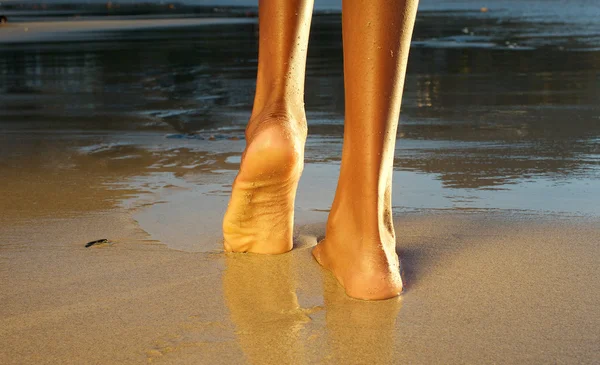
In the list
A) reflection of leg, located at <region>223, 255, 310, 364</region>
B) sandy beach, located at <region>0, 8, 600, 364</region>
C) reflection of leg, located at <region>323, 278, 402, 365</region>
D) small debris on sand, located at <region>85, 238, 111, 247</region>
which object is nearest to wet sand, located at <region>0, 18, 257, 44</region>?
sandy beach, located at <region>0, 8, 600, 364</region>

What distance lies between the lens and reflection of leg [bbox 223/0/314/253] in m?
2.09

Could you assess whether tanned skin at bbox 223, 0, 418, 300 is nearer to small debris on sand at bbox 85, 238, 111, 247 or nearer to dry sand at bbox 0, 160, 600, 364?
dry sand at bbox 0, 160, 600, 364

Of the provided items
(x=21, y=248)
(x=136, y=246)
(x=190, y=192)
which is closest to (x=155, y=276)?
(x=136, y=246)

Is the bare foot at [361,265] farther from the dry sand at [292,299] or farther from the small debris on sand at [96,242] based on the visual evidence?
the small debris on sand at [96,242]

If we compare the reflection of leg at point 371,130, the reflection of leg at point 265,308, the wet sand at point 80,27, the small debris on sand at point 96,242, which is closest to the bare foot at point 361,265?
the reflection of leg at point 371,130

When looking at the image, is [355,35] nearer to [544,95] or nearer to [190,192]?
[190,192]

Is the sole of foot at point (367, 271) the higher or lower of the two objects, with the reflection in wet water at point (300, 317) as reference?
higher

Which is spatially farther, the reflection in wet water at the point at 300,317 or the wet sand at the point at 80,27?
the wet sand at the point at 80,27

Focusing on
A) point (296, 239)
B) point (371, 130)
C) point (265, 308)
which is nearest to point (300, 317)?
point (265, 308)

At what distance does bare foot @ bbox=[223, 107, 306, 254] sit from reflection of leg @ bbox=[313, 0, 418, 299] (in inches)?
7.6

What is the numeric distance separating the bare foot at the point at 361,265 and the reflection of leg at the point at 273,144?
0.57 ft

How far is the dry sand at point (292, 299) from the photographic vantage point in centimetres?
155

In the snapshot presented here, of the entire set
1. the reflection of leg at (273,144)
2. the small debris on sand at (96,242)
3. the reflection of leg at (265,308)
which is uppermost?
the reflection of leg at (273,144)

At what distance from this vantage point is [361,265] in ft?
6.14
